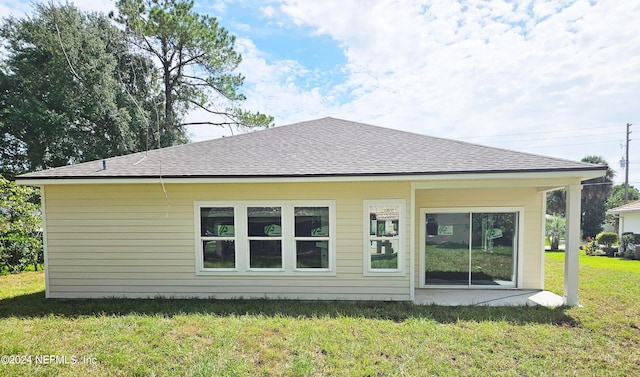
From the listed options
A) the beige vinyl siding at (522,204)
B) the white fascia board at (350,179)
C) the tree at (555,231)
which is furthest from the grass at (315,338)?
the tree at (555,231)

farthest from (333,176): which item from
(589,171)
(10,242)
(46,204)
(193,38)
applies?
(193,38)

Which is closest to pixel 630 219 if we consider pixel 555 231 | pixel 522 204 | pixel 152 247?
pixel 555 231

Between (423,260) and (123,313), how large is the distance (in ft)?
22.0

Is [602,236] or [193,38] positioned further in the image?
[602,236]

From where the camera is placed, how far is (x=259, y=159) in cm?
727

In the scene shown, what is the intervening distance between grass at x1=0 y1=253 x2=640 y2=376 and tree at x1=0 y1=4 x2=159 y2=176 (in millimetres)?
11095

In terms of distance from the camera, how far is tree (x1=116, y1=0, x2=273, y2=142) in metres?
16.9

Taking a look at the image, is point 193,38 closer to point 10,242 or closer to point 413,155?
point 10,242

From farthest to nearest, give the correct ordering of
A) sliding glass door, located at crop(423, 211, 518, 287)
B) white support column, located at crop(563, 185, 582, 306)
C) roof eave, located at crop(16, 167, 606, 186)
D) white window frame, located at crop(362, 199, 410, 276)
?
1. sliding glass door, located at crop(423, 211, 518, 287)
2. white window frame, located at crop(362, 199, 410, 276)
3. white support column, located at crop(563, 185, 582, 306)
4. roof eave, located at crop(16, 167, 606, 186)

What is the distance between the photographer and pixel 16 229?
1024 cm

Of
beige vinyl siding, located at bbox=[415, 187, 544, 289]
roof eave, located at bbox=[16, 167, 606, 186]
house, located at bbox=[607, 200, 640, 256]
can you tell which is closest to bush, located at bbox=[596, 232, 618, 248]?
house, located at bbox=[607, 200, 640, 256]

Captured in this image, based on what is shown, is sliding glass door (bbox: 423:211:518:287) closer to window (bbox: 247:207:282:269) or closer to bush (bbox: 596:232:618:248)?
window (bbox: 247:207:282:269)

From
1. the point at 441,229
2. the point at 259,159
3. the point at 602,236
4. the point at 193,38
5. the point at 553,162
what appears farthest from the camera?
the point at 602,236

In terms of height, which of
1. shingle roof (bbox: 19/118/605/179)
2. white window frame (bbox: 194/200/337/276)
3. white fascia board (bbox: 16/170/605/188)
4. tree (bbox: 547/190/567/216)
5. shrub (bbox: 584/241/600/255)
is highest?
shingle roof (bbox: 19/118/605/179)
